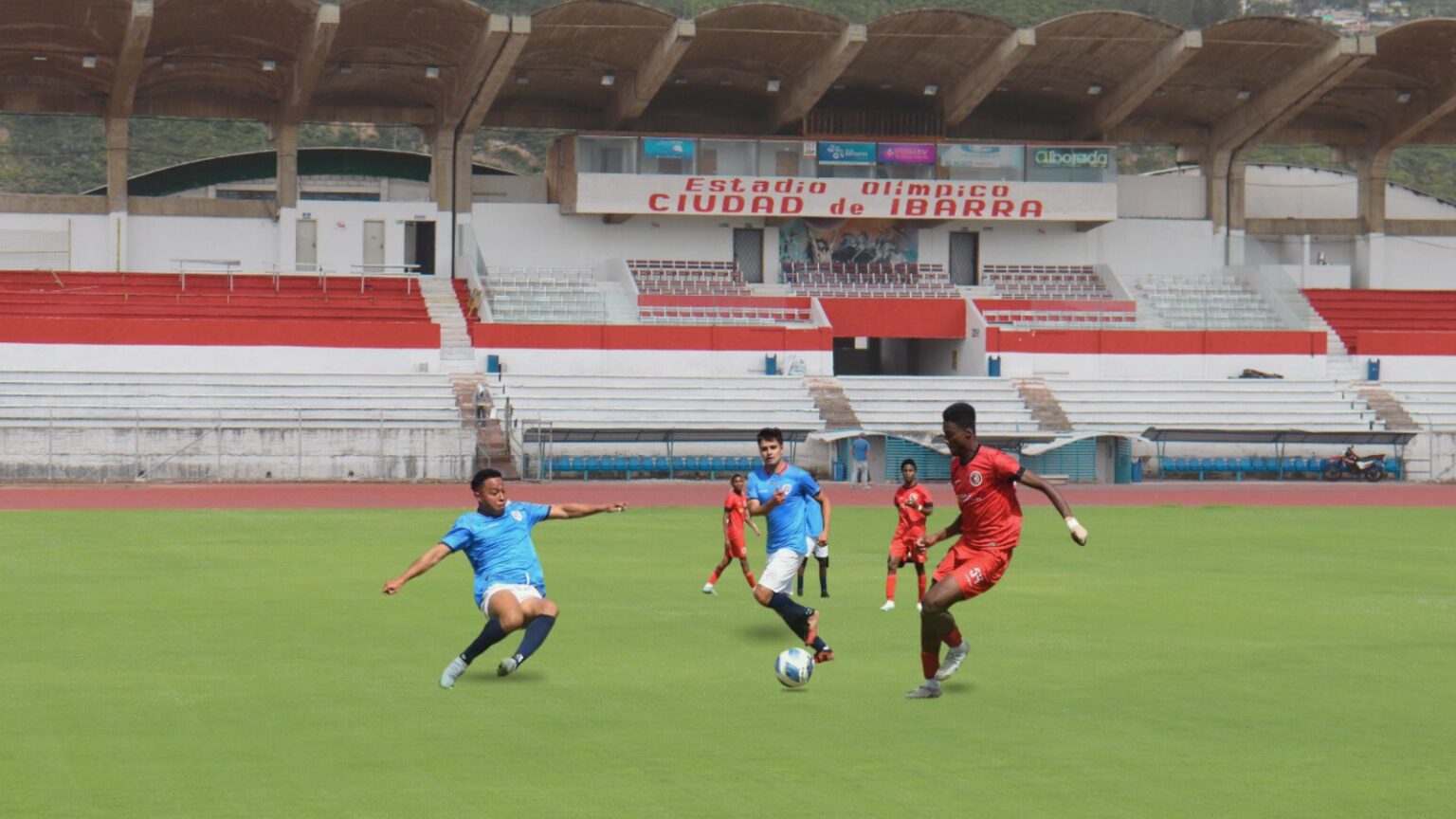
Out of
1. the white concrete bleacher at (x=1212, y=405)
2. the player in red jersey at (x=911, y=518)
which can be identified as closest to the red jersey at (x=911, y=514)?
the player in red jersey at (x=911, y=518)

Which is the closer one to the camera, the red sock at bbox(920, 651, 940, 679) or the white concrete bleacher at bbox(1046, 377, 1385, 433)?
the red sock at bbox(920, 651, 940, 679)

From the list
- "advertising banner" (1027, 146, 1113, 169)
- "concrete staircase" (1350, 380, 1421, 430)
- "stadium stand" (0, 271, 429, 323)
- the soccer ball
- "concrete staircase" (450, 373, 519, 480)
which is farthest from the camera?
"advertising banner" (1027, 146, 1113, 169)

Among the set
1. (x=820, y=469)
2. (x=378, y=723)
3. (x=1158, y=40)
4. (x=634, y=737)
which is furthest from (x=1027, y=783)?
(x=1158, y=40)

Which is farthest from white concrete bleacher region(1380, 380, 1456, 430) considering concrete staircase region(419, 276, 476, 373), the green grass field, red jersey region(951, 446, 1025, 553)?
red jersey region(951, 446, 1025, 553)

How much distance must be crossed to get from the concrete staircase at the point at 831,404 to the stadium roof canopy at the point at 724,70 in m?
9.41

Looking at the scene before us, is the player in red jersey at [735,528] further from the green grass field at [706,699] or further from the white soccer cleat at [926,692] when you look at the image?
the white soccer cleat at [926,692]

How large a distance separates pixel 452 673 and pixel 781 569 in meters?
3.56

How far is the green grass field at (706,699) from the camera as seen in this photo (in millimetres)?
9469

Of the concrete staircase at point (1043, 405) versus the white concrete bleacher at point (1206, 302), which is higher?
the white concrete bleacher at point (1206, 302)

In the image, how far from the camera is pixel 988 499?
1272 cm

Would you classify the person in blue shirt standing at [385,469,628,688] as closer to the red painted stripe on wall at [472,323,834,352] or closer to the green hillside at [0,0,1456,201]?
the red painted stripe on wall at [472,323,834,352]

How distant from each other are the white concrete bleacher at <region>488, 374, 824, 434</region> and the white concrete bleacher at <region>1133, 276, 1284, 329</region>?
1392 centimetres

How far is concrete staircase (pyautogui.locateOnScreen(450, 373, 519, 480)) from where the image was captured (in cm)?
4262

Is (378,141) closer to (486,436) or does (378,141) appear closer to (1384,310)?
(1384,310)
